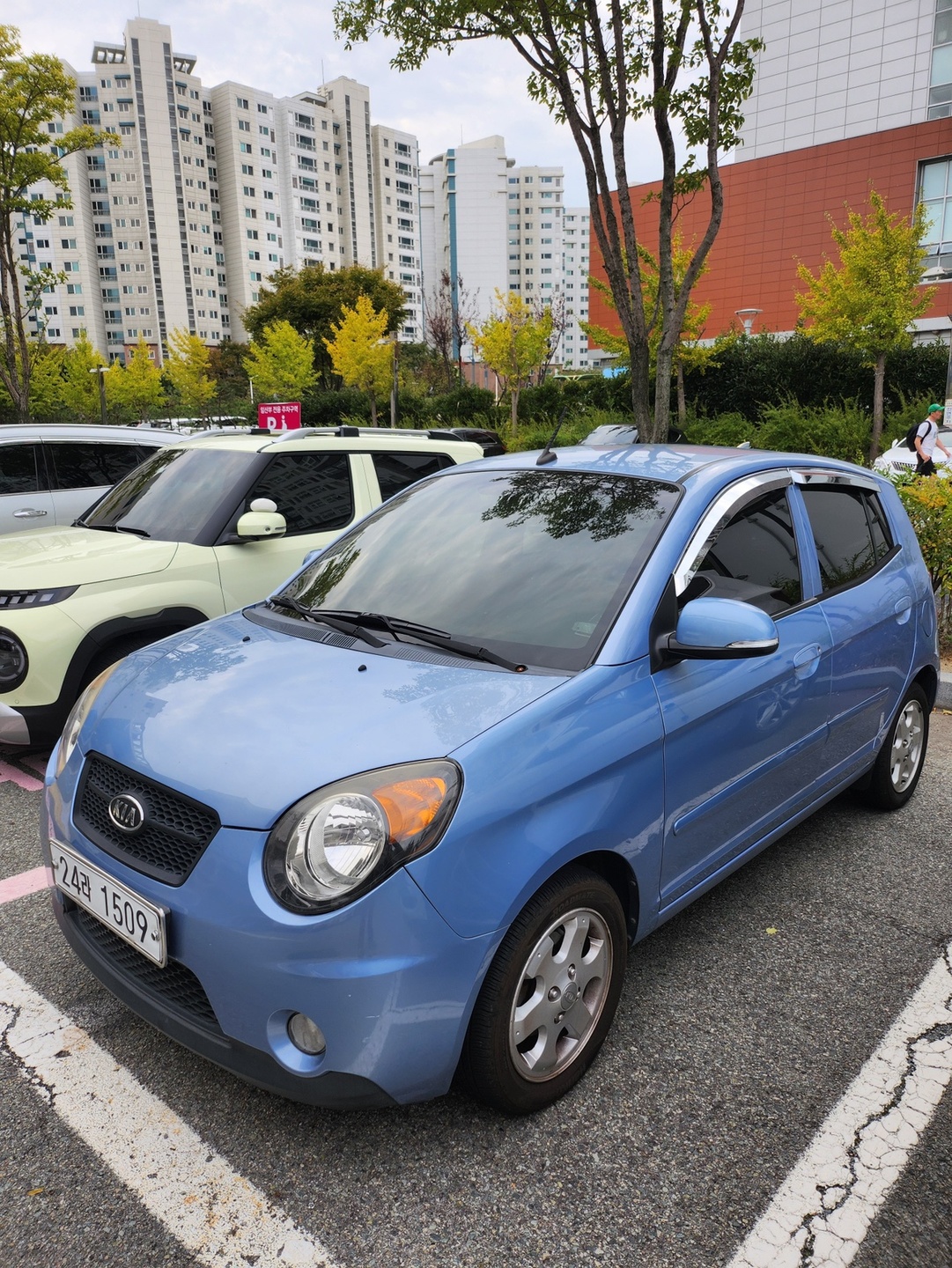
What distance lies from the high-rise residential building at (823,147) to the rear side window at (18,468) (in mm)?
37712

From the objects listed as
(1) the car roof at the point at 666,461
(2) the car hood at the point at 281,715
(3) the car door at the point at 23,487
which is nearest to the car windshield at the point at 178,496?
(3) the car door at the point at 23,487

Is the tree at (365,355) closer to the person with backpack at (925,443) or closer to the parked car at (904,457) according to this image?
the parked car at (904,457)

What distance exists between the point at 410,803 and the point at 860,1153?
4.71 ft

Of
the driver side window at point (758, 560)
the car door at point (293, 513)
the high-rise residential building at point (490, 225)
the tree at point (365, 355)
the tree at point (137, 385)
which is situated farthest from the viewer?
the high-rise residential building at point (490, 225)

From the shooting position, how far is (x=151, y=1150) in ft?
6.87

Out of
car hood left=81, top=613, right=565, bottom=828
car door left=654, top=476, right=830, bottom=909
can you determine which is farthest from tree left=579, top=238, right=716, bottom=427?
car hood left=81, top=613, right=565, bottom=828

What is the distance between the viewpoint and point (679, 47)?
7.80m

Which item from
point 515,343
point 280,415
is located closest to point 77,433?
point 280,415

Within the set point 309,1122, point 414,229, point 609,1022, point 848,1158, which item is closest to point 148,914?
point 309,1122

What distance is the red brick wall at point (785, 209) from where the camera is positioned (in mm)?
41375

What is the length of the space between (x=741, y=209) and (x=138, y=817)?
53.7 m

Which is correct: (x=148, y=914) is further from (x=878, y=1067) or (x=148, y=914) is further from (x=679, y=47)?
(x=679, y=47)

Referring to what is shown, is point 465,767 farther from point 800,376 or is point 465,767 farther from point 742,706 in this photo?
point 800,376

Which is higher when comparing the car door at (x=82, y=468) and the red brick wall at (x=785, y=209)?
the red brick wall at (x=785, y=209)
